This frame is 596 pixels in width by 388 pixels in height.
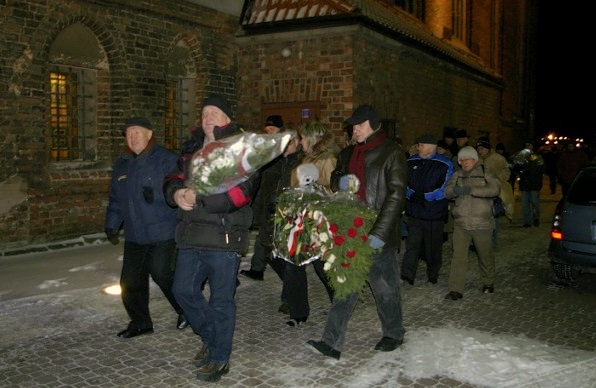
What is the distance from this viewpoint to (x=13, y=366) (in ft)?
15.2

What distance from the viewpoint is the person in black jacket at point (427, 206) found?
23.9 feet

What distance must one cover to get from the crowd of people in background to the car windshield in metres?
1.06

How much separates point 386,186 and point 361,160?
1.06ft

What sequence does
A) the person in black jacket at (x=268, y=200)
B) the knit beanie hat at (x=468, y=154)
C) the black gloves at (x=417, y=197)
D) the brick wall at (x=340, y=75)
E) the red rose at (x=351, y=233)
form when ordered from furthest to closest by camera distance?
the brick wall at (x=340, y=75)
the black gloves at (x=417, y=197)
the knit beanie hat at (x=468, y=154)
the person in black jacket at (x=268, y=200)
the red rose at (x=351, y=233)

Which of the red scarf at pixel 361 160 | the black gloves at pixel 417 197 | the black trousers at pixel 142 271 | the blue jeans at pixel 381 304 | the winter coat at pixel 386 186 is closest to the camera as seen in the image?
the winter coat at pixel 386 186

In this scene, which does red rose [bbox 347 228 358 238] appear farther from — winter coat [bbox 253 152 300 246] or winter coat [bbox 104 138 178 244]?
winter coat [bbox 253 152 300 246]

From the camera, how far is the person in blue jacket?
5047 millimetres

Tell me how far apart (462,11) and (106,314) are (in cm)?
1846

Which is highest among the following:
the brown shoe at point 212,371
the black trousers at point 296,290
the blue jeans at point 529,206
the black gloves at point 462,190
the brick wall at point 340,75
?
the brick wall at point 340,75

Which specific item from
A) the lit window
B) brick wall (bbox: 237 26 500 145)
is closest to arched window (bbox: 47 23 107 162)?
the lit window

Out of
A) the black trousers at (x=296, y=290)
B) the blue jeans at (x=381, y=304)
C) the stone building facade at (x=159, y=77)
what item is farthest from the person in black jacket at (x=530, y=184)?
the blue jeans at (x=381, y=304)

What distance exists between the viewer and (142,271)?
5203 millimetres

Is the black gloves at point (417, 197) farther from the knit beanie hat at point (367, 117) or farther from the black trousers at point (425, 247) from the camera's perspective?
the knit beanie hat at point (367, 117)

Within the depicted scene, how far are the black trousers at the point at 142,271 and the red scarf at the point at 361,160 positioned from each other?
67.2 inches
